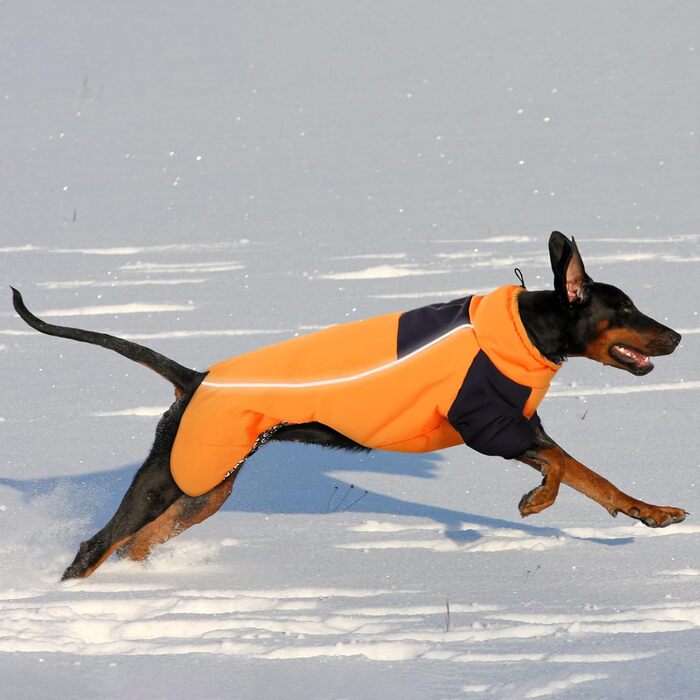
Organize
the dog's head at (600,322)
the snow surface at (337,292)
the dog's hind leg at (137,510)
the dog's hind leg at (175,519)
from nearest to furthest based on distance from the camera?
1. the snow surface at (337,292)
2. the dog's head at (600,322)
3. the dog's hind leg at (137,510)
4. the dog's hind leg at (175,519)

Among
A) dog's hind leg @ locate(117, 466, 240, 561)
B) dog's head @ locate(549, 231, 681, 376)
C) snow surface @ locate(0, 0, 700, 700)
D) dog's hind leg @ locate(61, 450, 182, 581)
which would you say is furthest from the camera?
dog's hind leg @ locate(117, 466, 240, 561)

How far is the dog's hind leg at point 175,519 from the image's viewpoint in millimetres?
4812

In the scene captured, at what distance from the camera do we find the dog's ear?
4.54 metres

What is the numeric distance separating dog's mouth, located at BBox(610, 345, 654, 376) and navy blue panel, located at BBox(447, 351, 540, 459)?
407mm

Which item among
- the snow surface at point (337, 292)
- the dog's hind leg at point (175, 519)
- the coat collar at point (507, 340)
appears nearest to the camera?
the snow surface at point (337, 292)

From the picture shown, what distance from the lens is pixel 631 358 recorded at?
471 cm

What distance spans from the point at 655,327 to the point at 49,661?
2.42 metres

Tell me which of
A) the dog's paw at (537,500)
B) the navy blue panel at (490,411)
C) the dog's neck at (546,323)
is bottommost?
the dog's paw at (537,500)

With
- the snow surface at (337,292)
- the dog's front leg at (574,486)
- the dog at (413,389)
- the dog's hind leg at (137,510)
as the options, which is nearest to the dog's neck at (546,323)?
the dog at (413,389)

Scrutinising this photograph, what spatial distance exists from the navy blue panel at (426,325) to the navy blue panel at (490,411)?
6.2 inches

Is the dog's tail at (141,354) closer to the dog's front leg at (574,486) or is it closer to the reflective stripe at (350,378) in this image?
the reflective stripe at (350,378)

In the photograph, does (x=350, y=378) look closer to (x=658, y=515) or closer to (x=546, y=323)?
(x=546, y=323)

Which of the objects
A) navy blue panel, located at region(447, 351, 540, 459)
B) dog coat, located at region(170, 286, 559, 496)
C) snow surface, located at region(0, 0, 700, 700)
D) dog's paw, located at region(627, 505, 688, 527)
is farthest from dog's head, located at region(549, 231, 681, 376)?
snow surface, located at region(0, 0, 700, 700)

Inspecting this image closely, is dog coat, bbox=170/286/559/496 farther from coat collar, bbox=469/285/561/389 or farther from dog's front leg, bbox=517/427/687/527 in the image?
dog's front leg, bbox=517/427/687/527
